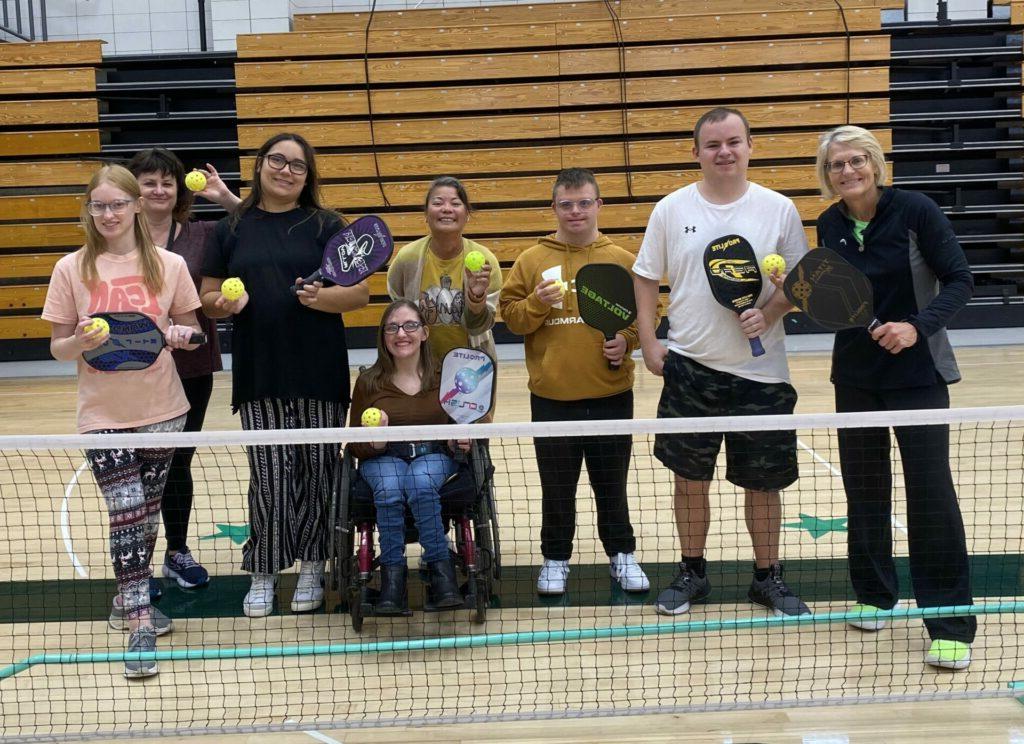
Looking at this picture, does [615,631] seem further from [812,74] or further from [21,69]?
[21,69]

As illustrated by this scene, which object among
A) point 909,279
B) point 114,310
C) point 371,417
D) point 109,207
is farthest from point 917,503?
point 109,207

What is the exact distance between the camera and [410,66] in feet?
38.2

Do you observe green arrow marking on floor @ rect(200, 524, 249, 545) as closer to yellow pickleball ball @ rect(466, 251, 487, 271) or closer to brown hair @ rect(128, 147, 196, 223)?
brown hair @ rect(128, 147, 196, 223)

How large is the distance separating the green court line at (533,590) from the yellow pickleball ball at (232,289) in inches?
49.6

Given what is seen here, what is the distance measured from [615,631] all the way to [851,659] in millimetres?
820

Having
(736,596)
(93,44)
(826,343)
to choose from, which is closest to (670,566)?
(736,596)

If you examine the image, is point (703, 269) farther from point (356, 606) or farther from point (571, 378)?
point (356, 606)

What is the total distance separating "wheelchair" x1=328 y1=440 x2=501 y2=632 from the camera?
142 inches

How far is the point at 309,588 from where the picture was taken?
387 cm

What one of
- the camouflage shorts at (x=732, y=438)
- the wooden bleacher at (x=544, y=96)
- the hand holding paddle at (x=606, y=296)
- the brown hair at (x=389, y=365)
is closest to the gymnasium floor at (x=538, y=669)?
the camouflage shorts at (x=732, y=438)

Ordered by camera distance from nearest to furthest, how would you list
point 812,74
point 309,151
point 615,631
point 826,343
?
point 615,631, point 309,151, point 826,343, point 812,74

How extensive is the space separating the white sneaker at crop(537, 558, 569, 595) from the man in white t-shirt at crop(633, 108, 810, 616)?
418 mm

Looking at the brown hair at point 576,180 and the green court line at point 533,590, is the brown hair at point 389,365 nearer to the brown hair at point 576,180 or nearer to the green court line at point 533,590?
the brown hair at point 576,180

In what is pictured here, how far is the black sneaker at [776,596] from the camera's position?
3.63 metres
